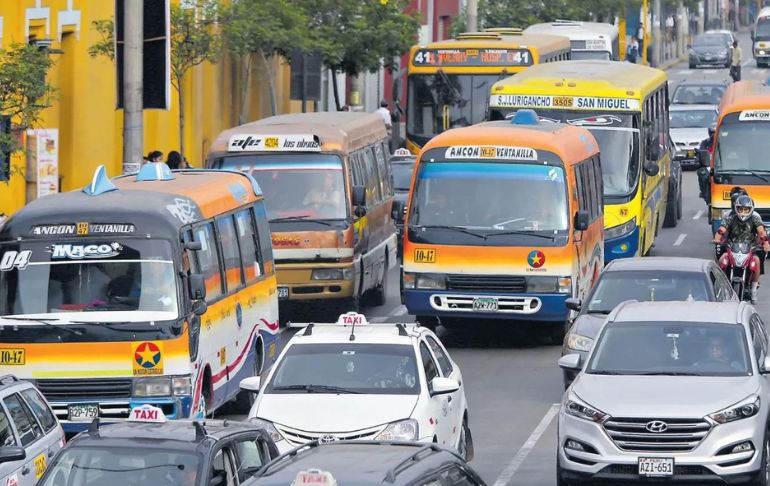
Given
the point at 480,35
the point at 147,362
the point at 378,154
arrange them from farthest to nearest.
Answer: the point at 480,35 < the point at 378,154 < the point at 147,362

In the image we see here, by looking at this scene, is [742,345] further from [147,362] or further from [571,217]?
[571,217]

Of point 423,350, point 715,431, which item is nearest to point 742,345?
point 715,431

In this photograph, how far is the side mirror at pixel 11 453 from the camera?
12.3m

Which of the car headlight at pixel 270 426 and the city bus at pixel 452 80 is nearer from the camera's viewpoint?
the car headlight at pixel 270 426

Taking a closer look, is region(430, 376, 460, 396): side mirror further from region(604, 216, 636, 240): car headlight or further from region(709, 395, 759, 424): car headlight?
region(604, 216, 636, 240): car headlight

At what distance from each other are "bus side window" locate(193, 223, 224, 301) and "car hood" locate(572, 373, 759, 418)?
451 centimetres

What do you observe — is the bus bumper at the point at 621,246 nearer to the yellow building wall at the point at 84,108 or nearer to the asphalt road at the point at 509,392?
the asphalt road at the point at 509,392

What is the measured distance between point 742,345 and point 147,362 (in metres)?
5.32

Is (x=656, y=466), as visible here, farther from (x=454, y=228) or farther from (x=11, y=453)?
(x=454, y=228)

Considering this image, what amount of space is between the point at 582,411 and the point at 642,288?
18.9 feet

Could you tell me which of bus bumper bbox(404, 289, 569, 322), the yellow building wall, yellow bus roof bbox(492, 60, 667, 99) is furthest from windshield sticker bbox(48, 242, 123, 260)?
yellow bus roof bbox(492, 60, 667, 99)

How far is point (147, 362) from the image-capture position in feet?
53.6

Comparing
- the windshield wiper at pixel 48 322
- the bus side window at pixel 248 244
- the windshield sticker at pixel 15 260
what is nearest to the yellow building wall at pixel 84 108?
the bus side window at pixel 248 244

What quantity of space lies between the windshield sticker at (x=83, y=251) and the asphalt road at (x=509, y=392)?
386 centimetres
